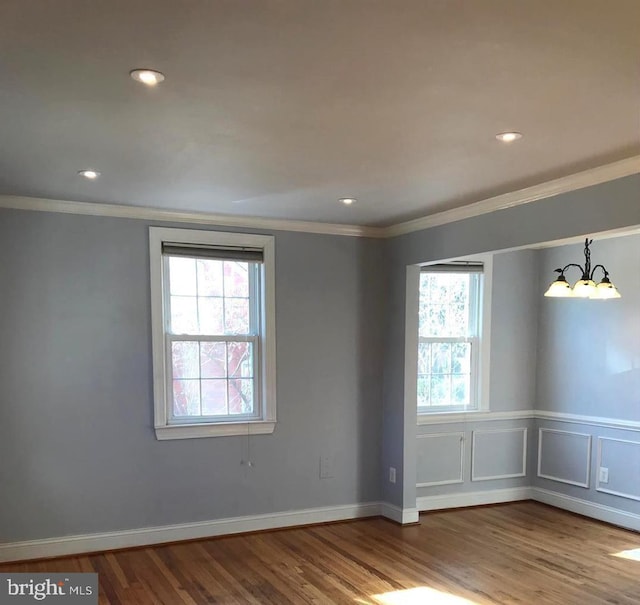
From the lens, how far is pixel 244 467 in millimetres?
4676

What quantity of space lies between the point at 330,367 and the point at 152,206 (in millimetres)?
1910

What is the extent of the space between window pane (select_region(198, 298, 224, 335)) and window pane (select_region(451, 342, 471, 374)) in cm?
214

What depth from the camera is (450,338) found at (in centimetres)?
543

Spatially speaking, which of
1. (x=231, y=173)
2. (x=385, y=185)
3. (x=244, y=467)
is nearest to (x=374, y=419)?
(x=244, y=467)

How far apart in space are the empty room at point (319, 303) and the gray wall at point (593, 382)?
0.08 ft

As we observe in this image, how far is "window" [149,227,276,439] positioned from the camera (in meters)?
4.45

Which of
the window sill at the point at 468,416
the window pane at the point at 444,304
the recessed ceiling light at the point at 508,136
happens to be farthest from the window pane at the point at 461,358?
the recessed ceiling light at the point at 508,136

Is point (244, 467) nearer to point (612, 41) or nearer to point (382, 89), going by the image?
point (382, 89)

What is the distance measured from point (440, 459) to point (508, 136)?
11.2ft

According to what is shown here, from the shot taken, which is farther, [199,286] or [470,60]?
[199,286]

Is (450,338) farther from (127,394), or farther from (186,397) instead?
(127,394)

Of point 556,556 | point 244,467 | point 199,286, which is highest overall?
point 199,286

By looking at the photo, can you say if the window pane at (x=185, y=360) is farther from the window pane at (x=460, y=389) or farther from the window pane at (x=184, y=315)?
the window pane at (x=460, y=389)

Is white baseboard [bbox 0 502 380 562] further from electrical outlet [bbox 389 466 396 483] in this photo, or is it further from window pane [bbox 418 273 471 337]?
window pane [bbox 418 273 471 337]
